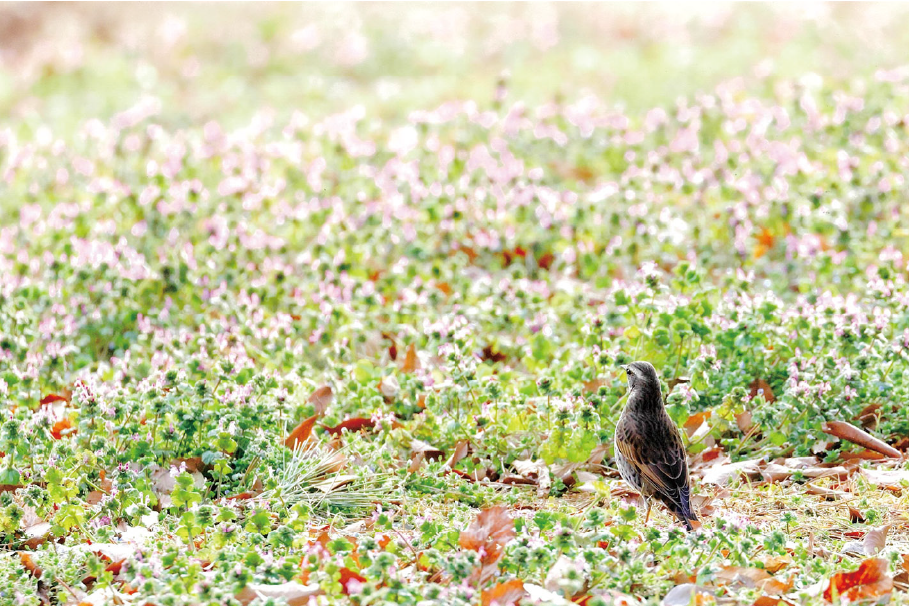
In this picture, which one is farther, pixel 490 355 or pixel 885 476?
pixel 490 355

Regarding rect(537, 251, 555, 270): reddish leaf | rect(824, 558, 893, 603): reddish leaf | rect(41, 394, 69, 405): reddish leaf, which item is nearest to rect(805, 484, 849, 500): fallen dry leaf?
rect(824, 558, 893, 603): reddish leaf

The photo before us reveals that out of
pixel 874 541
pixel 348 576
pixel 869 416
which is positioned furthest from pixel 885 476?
pixel 348 576

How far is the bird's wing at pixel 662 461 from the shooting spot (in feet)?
12.1

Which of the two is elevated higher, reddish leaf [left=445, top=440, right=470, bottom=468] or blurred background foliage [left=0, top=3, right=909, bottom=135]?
blurred background foliage [left=0, top=3, right=909, bottom=135]

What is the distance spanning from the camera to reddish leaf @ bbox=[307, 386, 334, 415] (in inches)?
190

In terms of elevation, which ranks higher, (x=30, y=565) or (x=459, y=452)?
(x=30, y=565)

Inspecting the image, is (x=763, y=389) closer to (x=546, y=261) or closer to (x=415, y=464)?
(x=415, y=464)

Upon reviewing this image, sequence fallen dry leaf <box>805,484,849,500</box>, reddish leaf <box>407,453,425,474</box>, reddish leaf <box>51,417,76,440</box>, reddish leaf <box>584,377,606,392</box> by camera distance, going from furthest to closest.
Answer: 1. reddish leaf <box>584,377,606,392</box>
2. reddish leaf <box>51,417,76,440</box>
3. reddish leaf <box>407,453,425,474</box>
4. fallen dry leaf <box>805,484,849,500</box>

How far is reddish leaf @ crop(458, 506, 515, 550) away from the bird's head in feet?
2.62

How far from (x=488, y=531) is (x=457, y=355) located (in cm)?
114

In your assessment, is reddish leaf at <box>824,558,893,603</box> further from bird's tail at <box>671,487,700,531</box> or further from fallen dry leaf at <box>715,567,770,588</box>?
bird's tail at <box>671,487,700,531</box>

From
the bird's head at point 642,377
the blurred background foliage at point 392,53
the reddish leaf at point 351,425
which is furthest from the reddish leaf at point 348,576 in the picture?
the blurred background foliage at point 392,53

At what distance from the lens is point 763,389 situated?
15.2 feet

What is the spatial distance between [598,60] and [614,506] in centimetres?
1026
